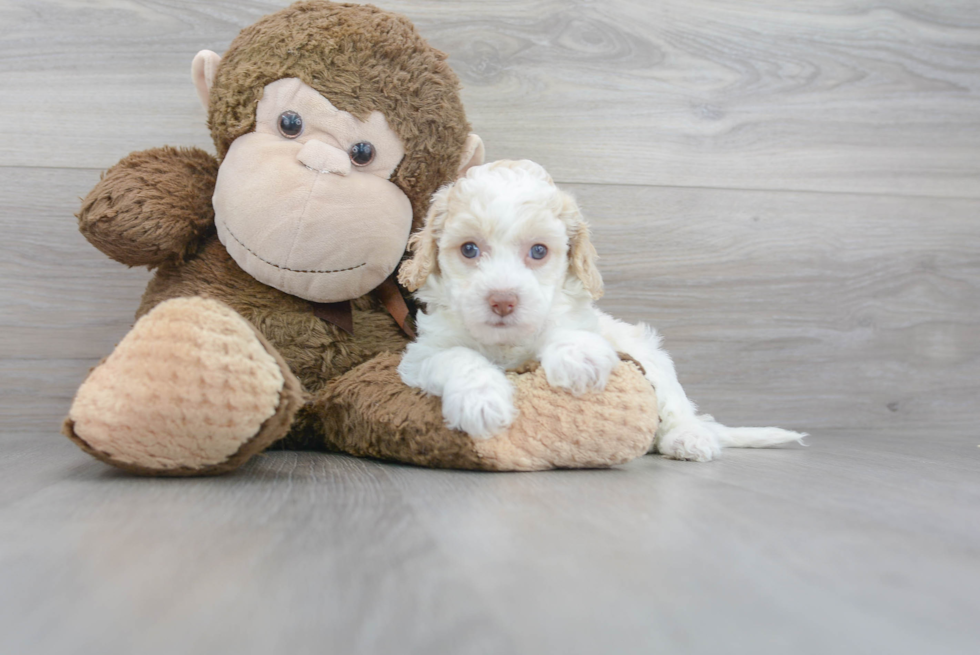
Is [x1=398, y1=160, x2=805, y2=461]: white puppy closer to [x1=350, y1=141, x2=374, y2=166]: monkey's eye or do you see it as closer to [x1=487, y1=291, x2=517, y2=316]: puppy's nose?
[x1=487, y1=291, x2=517, y2=316]: puppy's nose

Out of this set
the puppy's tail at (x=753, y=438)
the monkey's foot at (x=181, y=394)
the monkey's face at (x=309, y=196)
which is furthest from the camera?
the puppy's tail at (x=753, y=438)

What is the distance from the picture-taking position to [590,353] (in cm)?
94

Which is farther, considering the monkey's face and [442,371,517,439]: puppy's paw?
the monkey's face

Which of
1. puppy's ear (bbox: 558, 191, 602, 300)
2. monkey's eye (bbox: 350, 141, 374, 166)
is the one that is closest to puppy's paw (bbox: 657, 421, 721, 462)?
puppy's ear (bbox: 558, 191, 602, 300)

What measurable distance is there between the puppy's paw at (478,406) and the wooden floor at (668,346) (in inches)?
3.2

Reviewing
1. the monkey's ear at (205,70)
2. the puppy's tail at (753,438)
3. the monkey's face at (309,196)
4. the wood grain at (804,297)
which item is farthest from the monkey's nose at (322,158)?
the puppy's tail at (753,438)

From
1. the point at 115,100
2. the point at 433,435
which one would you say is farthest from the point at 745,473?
the point at 115,100

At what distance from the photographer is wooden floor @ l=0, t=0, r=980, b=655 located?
461 millimetres

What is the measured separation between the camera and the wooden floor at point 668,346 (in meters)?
0.46

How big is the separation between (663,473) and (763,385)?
79 centimetres

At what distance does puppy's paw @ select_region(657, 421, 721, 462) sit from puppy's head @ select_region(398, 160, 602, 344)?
0.27 metres

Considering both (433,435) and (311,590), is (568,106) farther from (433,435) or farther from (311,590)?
(311,590)

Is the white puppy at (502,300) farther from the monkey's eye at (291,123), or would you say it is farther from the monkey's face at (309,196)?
the monkey's eye at (291,123)

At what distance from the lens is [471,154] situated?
3.98 ft
